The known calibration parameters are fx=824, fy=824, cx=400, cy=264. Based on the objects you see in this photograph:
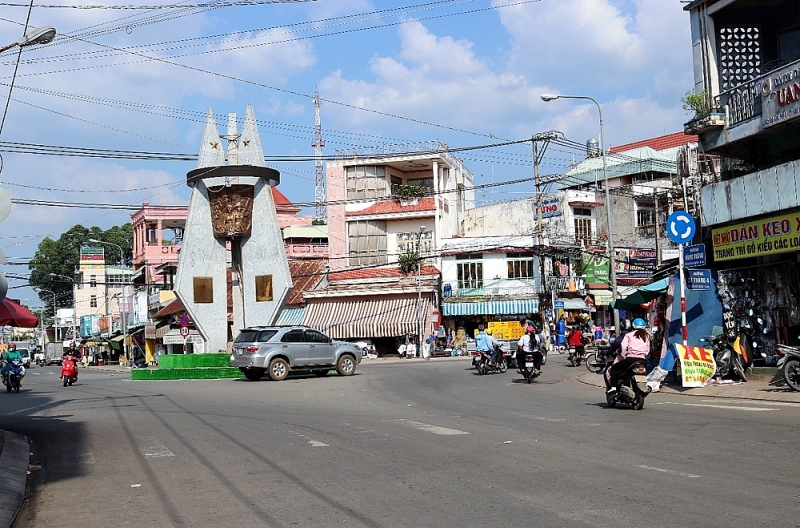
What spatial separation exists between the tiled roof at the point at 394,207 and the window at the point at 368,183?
1.14 metres

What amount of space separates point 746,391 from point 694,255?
127 inches

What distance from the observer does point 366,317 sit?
54625 millimetres

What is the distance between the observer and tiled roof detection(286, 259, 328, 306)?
189 ft

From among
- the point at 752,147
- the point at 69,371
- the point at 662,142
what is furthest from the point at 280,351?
the point at 662,142

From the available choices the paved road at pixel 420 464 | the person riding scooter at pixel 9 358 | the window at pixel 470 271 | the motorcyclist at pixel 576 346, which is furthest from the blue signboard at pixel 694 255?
the window at pixel 470 271

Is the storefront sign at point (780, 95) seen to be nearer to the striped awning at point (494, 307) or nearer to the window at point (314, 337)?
the window at point (314, 337)

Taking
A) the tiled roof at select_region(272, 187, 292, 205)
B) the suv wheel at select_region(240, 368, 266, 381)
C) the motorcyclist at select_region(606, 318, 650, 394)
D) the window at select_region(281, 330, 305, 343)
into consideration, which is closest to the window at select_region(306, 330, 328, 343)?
the window at select_region(281, 330, 305, 343)

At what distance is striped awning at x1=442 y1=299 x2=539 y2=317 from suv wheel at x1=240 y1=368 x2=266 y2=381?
81.0 ft

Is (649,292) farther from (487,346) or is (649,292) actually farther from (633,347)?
(633,347)

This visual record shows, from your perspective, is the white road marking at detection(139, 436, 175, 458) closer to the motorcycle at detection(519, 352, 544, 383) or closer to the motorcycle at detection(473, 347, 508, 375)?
the motorcycle at detection(519, 352, 544, 383)

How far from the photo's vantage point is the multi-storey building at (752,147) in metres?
18.0

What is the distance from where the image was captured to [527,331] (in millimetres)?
24266

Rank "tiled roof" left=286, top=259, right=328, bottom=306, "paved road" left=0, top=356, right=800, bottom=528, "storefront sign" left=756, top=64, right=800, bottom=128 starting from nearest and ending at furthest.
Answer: "paved road" left=0, top=356, right=800, bottom=528 → "storefront sign" left=756, top=64, right=800, bottom=128 → "tiled roof" left=286, top=259, right=328, bottom=306

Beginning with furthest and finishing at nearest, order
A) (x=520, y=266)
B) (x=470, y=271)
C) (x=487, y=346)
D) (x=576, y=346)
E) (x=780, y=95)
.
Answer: (x=470, y=271) → (x=520, y=266) → (x=576, y=346) → (x=487, y=346) → (x=780, y=95)
